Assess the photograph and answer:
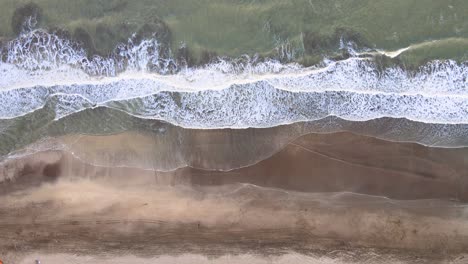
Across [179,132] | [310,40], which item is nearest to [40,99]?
[179,132]

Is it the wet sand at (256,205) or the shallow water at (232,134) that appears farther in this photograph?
the wet sand at (256,205)

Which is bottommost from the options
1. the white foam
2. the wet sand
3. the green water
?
the wet sand

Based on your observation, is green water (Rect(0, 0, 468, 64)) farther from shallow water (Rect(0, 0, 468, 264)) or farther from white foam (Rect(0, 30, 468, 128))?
white foam (Rect(0, 30, 468, 128))

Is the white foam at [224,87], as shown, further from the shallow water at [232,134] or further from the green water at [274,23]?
the green water at [274,23]

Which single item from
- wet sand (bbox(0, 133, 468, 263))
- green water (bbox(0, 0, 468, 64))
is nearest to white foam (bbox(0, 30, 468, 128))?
green water (bbox(0, 0, 468, 64))

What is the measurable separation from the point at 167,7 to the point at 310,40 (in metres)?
1.32

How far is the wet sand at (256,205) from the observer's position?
472 cm

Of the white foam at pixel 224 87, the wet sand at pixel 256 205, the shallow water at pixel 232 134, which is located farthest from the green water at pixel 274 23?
the wet sand at pixel 256 205

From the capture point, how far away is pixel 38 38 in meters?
4.38

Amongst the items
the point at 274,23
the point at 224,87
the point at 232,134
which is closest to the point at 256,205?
the point at 232,134

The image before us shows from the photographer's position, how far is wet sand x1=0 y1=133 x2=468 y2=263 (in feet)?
15.5

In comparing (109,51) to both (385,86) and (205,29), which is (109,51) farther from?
(385,86)

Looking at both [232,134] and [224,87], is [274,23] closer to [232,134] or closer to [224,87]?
[224,87]

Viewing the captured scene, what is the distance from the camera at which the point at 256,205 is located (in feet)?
15.8
